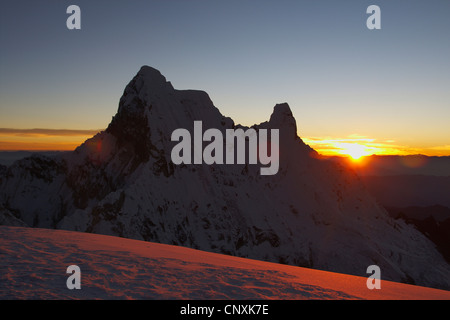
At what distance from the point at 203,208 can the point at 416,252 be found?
78.2m

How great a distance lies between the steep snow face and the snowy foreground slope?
76397 millimetres

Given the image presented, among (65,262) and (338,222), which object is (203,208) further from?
(65,262)

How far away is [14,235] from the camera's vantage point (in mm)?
13078

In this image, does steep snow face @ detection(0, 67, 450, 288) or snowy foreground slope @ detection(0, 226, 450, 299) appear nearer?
snowy foreground slope @ detection(0, 226, 450, 299)

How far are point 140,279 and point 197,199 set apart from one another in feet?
330

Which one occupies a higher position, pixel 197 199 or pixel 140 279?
pixel 197 199

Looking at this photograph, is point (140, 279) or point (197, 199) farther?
point (197, 199)

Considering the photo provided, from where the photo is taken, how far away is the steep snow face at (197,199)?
330 feet

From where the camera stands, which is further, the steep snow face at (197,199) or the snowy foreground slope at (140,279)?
the steep snow face at (197,199)

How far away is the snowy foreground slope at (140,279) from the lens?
7.38 metres

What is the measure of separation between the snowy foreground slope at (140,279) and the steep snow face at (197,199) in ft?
251

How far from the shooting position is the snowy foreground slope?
738 centimetres

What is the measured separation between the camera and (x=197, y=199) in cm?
10856
